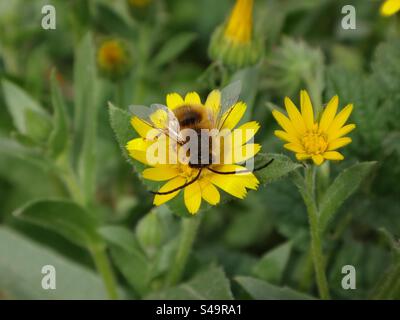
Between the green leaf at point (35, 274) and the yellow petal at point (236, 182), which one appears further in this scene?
the green leaf at point (35, 274)

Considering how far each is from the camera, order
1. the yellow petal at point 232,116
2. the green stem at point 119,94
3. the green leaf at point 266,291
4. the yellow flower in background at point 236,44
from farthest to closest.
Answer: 1. the green stem at point 119,94
2. the yellow flower in background at point 236,44
3. the green leaf at point 266,291
4. the yellow petal at point 232,116

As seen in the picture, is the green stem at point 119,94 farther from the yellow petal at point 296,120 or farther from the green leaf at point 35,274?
the yellow petal at point 296,120

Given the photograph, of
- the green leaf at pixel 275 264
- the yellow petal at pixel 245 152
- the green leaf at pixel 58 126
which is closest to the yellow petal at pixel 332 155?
the yellow petal at pixel 245 152

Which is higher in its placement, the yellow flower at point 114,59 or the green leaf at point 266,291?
the yellow flower at point 114,59

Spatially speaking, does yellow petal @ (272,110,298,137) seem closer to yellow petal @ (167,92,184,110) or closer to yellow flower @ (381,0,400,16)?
yellow petal @ (167,92,184,110)

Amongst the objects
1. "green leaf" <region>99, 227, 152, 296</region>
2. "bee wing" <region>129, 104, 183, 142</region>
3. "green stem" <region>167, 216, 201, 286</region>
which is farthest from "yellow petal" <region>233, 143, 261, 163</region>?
"green leaf" <region>99, 227, 152, 296</region>

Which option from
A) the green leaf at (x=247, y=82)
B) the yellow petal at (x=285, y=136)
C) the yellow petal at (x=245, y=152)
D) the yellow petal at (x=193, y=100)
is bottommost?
the yellow petal at (x=245, y=152)
